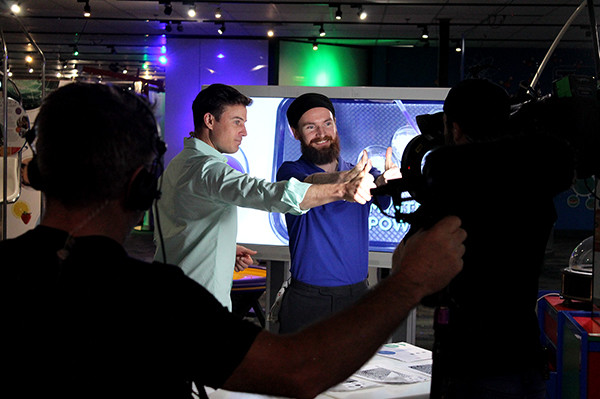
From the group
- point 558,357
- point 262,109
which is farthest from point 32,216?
point 558,357

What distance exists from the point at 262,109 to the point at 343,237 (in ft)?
A: 3.70

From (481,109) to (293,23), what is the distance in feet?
31.3

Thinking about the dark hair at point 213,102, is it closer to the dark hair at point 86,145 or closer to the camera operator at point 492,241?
the camera operator at point 492,241

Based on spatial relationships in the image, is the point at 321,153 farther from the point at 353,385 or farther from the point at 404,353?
the point at 353,385

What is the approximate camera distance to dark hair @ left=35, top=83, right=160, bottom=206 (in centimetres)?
87

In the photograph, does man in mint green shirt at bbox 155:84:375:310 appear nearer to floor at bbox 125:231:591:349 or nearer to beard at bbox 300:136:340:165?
beard at bbox 300:136:340:165

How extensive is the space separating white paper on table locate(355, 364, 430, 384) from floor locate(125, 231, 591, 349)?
3188mm

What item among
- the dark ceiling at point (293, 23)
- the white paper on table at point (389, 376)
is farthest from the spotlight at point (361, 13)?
the white paper on table at point (389, 376)

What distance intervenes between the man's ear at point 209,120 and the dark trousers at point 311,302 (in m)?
0.74

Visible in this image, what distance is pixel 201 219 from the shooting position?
227 centimetres

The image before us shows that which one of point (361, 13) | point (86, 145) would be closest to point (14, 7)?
point (361, 13)

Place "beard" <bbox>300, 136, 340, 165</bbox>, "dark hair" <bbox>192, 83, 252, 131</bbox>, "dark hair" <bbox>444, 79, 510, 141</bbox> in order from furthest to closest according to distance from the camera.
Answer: "beard" <bbox>300, 136, 340, 165</bbox> < "dark hair" <bbox>192, 83, 252, 131</bbox> < "dark hair" <bbox>444, 79, 510, 141</bbox>

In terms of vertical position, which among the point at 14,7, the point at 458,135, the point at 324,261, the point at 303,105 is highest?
the point at 14,7

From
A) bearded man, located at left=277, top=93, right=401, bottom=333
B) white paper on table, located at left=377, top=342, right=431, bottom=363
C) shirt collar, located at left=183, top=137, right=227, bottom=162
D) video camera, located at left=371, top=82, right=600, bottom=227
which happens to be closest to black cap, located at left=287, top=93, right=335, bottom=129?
bearded man, located at left=277, top=93, right=401, bottom=333
